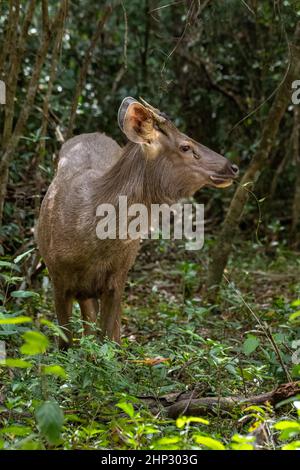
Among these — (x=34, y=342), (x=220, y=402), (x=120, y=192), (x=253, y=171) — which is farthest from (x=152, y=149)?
(x=34, y=342)

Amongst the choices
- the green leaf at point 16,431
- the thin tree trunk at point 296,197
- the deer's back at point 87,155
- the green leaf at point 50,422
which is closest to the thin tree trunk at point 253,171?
the deer's back at point 87,155

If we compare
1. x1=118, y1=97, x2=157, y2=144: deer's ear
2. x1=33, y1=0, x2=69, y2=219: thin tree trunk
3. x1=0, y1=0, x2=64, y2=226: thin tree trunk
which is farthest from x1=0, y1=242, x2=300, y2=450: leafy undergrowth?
x1=118, y1=97, x2=157, y2=144: deer's ear

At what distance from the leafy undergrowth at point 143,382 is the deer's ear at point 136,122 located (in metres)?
1.50

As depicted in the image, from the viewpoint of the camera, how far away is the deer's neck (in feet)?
22.1

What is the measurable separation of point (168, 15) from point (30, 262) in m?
6.59

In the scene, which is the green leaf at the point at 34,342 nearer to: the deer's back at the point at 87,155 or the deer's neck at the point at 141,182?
the deer's neck at the point at 141,182

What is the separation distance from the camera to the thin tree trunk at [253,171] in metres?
8.57

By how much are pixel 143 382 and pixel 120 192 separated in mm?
1749

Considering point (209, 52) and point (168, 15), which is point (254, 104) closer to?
point (209, 52)

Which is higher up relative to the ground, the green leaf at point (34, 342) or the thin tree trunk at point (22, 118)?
the thin tree trunk at point (22, 118)

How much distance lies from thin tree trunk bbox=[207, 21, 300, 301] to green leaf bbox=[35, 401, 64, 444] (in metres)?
4.94

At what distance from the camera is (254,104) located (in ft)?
42.7
